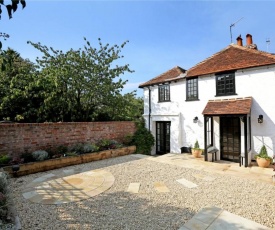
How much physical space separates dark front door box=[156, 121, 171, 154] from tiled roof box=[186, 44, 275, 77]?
426 centimetres

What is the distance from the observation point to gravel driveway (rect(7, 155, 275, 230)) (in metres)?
3.94

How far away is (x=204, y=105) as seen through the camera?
11258mm

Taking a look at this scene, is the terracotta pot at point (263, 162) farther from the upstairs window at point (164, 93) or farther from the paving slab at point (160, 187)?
the upstairs window at point (164, 93)

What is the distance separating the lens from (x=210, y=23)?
31.1ft

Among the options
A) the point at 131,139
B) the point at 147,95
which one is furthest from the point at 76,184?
the point at 147,95

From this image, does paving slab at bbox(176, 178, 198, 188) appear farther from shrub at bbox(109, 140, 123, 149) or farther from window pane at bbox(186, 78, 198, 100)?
window pane at bbox(186, 78, 198, 100)

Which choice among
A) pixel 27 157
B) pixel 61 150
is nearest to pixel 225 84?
pixel 61 150

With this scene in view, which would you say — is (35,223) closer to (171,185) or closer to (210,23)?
(171,185)

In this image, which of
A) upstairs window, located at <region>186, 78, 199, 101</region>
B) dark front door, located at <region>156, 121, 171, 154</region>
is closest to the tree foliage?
dark front door, located at <region>156, 121, 171, 154</region>

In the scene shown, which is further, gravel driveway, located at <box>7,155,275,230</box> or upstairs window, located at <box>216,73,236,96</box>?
upstairs window, located at <box>216,73,236,96</box>

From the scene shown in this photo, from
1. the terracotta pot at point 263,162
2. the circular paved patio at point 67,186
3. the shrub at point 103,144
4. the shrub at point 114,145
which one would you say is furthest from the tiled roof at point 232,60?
the circular paved patio at point 67,186

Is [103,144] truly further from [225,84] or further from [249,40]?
[249,40]

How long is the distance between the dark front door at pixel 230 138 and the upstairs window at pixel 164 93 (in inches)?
172

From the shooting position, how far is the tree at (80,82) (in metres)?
11.0
